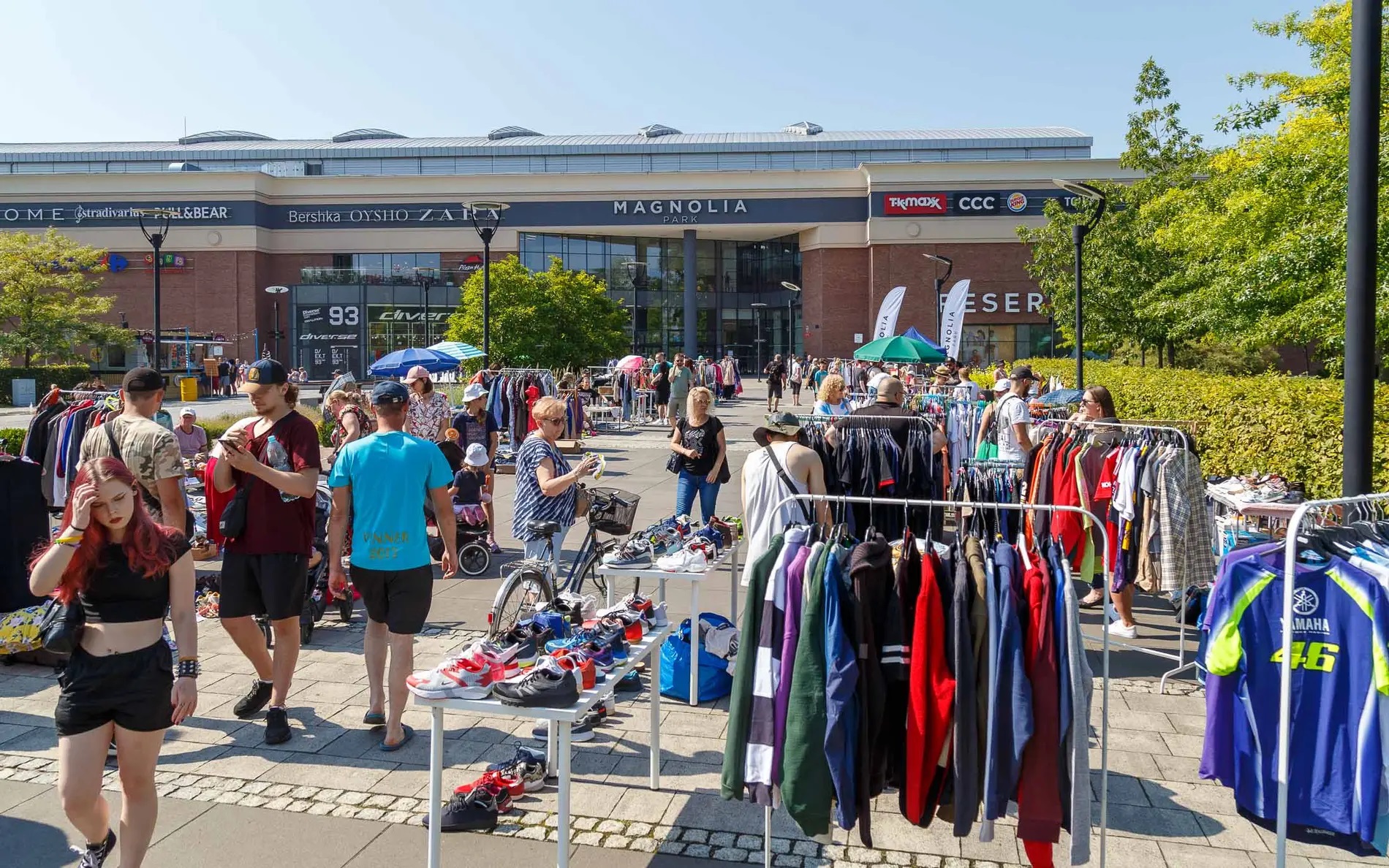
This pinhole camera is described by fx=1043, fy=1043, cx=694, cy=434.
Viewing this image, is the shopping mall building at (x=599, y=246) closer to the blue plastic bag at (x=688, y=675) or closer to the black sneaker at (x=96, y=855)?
the blue plastic bag at (x=688, y=675)

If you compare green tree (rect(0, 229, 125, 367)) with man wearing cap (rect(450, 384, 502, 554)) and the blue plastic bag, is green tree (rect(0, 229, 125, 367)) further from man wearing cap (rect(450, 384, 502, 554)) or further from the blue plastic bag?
the blue plastic bag

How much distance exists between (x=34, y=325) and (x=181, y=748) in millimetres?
42281

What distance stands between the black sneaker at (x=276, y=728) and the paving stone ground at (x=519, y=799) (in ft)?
0.17

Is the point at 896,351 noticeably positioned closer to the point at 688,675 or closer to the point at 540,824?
the point at 688,675

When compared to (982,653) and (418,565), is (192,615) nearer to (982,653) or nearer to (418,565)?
(418,565)

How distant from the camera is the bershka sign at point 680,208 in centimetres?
5709

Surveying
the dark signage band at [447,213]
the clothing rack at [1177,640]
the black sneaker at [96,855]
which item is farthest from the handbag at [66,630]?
the dark signage band at [447,213]

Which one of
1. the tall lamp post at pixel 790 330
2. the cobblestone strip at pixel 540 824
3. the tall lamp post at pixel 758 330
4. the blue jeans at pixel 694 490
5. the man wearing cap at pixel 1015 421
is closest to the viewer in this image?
the cobblestone strip at pixel 540 824

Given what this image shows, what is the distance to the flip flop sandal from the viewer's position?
221 inches

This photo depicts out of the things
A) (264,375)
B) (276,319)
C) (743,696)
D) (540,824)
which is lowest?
(540,824)

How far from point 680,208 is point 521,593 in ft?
173

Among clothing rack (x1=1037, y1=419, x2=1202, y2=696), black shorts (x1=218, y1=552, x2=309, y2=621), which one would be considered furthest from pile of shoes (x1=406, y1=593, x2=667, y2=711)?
clothing rack (x1=1037, y1=419, x2=1202, y2=696)

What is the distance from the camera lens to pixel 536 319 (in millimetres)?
29953

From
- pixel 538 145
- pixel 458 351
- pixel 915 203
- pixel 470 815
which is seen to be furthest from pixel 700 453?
pixel 538 145
